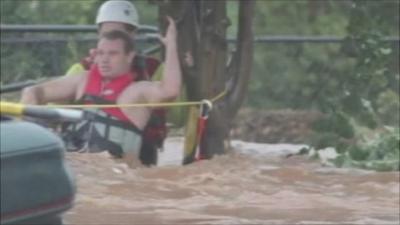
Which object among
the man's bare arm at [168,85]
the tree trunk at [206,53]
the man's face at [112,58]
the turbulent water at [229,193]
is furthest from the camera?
the tree trunk at [206,53]

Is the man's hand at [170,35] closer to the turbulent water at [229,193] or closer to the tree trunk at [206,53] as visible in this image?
the tree trunk at [206,53]

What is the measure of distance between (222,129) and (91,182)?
83.5 inches

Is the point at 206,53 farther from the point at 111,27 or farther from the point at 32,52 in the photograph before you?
the point at 32,52

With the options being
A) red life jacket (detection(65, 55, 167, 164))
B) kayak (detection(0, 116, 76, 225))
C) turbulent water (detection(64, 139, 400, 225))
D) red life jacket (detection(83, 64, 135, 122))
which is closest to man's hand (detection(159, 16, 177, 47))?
red life jacket (detection(65, 55, 167, 164))

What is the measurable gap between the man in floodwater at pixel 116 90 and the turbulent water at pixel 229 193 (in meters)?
0.20

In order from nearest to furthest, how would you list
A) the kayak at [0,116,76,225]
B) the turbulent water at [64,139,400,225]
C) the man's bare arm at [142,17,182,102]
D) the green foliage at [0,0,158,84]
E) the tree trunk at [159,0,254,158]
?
the kayak at [0,116,76,225] → the turbulent water at [64,139,400,225] → the man's bare arm at [142,17,182,102] → the tree trunk at [159,0,254,158] → the green foliage at [0,0,158,84]

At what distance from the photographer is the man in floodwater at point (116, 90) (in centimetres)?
869

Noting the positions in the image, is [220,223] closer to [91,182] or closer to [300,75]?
[91,182]

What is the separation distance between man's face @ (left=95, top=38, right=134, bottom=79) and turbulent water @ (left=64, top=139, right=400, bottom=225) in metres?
0.59

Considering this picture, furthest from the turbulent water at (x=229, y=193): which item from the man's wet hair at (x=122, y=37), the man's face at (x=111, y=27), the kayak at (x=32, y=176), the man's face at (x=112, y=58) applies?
the kayak at (x=32, y=176)

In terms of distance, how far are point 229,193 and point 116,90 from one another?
A: 1241 mm

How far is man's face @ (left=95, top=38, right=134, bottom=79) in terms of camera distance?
8.80m

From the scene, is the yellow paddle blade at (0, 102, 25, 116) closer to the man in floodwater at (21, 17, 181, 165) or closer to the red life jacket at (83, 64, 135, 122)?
the man in floodwater at (21, 17, 181, 165)

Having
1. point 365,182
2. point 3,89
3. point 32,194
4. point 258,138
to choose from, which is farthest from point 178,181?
point 258,138
